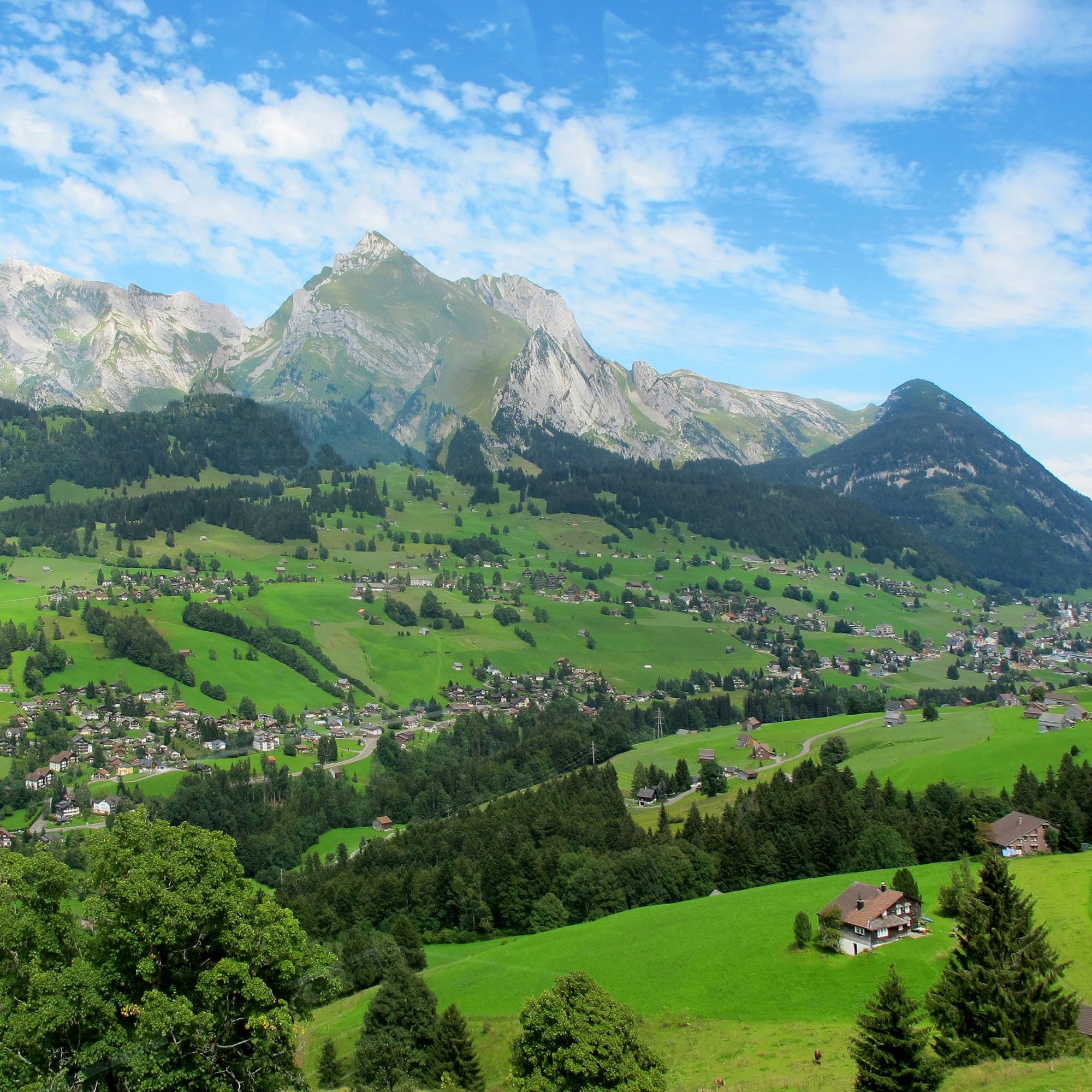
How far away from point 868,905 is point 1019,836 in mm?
19968

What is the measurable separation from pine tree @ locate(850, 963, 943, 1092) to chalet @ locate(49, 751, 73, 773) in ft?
368

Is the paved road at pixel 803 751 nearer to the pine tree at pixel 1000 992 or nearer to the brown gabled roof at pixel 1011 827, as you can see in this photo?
the brown gabled roof at pixel 1011 827

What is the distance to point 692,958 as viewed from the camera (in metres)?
49.0

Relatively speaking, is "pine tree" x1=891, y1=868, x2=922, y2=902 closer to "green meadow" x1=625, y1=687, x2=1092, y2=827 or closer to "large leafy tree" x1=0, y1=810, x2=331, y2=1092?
"green meadow" x1=625, y1=687, x2=1092, y2=827

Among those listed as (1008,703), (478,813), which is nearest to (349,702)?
(478,813)

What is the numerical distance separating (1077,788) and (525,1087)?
52807mm

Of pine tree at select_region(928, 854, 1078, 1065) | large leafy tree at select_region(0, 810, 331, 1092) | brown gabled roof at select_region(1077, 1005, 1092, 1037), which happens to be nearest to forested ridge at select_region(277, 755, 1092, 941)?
brown gabled roof at select_region(1077, 1005, 1092, 1037)

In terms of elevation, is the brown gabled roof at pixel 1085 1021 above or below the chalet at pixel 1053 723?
below

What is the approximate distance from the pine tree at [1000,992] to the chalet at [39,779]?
10780 centimetres

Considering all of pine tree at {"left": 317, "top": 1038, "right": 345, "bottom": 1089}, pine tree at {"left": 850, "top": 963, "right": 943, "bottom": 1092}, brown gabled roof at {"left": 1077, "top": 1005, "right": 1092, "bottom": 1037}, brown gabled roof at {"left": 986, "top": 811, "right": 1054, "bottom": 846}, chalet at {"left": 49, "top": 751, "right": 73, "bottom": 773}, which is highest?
pine tree at {"left": 850, "top": 963, "right": 943, "bottom": 1092}

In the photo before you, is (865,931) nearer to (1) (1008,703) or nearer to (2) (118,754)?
(1) (1008,703)

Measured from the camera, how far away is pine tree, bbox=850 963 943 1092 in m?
26.9

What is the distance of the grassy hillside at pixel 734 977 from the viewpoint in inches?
1435

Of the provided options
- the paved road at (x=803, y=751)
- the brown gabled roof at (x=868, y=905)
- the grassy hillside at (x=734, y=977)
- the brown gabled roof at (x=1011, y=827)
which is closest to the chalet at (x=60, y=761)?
the paved road at (x=803, y=751)
